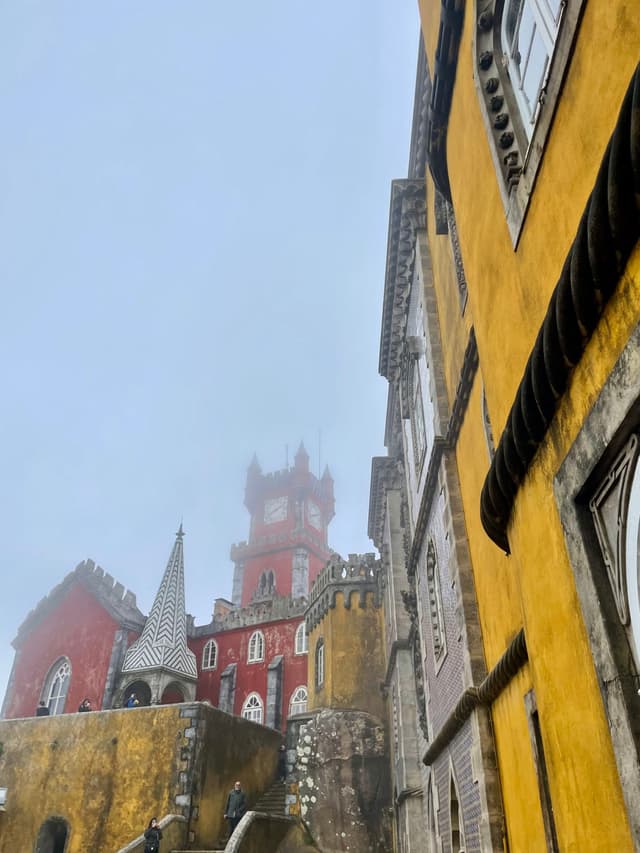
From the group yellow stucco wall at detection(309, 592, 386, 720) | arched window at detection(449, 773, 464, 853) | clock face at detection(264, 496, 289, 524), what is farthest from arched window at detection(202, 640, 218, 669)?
arched window at detection(449, 773, 464, 853)

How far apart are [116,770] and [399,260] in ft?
49.6

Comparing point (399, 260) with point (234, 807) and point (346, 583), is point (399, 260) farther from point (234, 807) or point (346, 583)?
point (346, 583)

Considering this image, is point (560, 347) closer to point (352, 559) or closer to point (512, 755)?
point (512, 755)

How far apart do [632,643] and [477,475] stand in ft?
17.4

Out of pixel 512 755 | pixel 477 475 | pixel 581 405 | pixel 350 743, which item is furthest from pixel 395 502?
pixel 581 405

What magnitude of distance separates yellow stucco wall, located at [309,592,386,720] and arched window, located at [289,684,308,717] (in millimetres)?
5097

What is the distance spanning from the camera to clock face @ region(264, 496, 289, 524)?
55.0m

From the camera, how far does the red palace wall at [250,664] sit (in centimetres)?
3158

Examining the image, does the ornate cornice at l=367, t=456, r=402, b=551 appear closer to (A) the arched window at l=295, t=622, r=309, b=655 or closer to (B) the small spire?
(A) the arched window at l=295, t=622, r=309, b=655

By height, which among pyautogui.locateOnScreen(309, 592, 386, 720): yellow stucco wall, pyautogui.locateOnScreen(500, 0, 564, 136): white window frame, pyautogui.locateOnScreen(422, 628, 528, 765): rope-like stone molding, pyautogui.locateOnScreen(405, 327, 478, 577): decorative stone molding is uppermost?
pyautogui.locateOnScreen(309, 592, 386, 720): yellow stucco wall

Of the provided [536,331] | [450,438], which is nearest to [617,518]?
[536,331]

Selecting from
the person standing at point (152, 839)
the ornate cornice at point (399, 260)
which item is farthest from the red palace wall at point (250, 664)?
the ornate cornice at point (399, 260)

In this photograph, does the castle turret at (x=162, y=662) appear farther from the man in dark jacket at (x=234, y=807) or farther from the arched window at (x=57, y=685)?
the man in dark jacket at (x=234, y=807)

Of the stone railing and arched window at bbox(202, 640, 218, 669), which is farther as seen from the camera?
arched window at bbox(202, 640, 218, 669)
